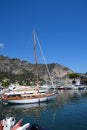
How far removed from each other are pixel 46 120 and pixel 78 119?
5.84 meters

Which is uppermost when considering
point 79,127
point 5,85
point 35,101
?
point 5,85

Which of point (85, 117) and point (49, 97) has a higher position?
point (49, 97)

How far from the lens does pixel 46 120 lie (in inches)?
1873

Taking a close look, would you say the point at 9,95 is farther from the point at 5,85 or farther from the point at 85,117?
the point at 5,85

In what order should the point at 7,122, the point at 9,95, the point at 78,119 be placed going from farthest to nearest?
the point at 9,95 < the point at 78,119 < the point at 7,122

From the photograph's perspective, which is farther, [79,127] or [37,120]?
[37,120]

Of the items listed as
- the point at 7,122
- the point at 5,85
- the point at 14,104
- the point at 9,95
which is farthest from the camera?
the point at 5,85

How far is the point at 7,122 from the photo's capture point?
31297mm

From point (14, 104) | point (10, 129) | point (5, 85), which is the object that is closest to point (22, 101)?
point (14, 104)

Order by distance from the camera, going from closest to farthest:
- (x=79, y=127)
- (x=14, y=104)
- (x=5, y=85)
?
(x=79, y=127)
(x=14, y=104)
(x=5, y=85)

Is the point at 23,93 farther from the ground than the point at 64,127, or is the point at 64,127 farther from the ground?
the point at 23,93

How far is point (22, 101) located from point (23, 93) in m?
6.92

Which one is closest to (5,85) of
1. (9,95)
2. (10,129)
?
(9,95)

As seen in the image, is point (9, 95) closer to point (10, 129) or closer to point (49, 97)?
point (49, 97)
